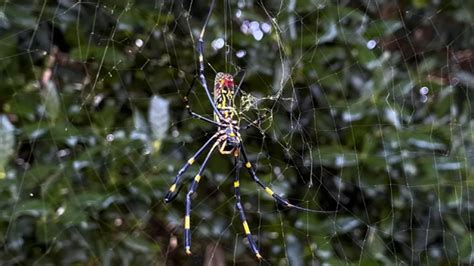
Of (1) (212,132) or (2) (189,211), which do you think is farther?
(1) (212,132)

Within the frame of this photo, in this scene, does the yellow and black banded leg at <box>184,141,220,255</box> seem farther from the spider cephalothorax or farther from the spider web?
the spider web

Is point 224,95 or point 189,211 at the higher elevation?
point 224,95

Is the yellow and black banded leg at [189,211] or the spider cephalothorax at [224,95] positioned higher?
the spider cephalothorax at [224,95]

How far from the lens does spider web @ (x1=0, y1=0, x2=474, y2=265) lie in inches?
54.8

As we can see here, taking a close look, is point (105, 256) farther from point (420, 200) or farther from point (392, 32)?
point (392, 32)

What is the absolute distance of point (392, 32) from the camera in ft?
5.34

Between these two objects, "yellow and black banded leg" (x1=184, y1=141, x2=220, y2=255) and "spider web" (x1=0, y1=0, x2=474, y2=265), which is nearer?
"yellow and black banded leg" (x1=184, y1=141, x2=220, y2=255)

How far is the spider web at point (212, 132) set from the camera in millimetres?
1392

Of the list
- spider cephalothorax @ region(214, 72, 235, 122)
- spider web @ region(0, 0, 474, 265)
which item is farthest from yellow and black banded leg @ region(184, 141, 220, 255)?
spider web @ region(0, 0, 474, 265)

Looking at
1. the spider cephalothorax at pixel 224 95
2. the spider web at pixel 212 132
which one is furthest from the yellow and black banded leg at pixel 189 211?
the spider web at pixel 212 132

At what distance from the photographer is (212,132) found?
138 centimetres

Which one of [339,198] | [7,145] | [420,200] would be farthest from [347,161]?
[7,145]

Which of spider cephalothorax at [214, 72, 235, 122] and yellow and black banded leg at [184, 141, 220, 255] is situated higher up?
spider cephalothorax at [214, 72, 235, 122]

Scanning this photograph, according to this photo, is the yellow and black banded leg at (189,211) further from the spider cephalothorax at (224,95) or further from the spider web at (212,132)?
the spider web at (212,132)
